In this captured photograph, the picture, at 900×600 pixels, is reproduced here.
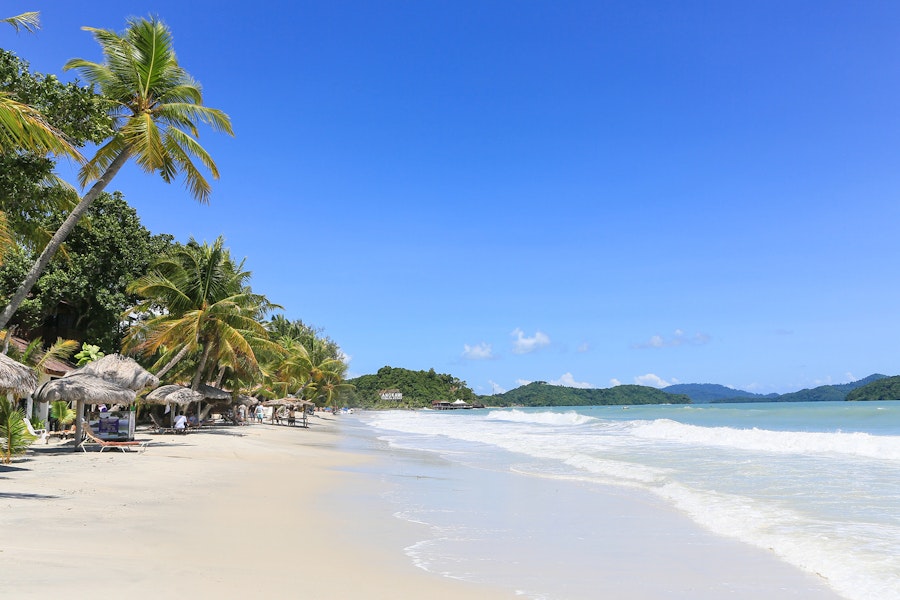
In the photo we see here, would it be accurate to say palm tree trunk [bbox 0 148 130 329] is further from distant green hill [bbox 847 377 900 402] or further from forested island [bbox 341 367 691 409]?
distant green hill [bbox 847 377 900 402]

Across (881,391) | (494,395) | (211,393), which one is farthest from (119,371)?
(494,395)

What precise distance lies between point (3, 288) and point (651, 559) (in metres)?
24.3

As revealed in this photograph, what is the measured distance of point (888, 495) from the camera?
1086cm

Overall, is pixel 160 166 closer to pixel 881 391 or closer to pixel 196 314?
pixel 196 314

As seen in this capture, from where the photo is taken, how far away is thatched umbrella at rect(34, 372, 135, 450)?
13.4 meters

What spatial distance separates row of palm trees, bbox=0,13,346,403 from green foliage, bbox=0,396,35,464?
2451 millimetres

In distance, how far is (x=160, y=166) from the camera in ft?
39.4

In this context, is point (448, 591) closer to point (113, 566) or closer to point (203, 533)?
point (113, 566)

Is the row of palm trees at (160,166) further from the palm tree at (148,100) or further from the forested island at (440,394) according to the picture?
the forested island at (440,394)

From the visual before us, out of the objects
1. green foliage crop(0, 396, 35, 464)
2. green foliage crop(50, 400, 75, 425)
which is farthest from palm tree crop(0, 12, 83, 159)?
green foliage crop(50, 400, 75, 425)

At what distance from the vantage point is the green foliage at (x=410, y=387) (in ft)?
439

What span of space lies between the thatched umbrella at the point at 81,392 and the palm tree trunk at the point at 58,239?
359 cm

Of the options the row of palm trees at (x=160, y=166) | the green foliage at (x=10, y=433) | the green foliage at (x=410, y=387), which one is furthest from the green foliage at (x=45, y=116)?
the green foliage at (x=410, y=387)

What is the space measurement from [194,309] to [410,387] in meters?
122
